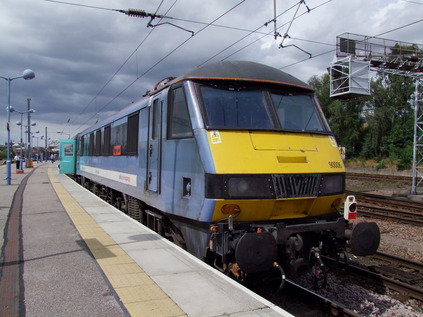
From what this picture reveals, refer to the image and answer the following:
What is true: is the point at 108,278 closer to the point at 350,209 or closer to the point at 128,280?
the point at 128,280

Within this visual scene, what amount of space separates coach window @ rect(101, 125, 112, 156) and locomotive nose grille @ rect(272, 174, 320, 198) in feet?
23.7

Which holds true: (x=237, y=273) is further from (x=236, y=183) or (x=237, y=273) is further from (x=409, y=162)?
(x=409, y=162)

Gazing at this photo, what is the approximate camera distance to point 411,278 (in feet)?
21.2

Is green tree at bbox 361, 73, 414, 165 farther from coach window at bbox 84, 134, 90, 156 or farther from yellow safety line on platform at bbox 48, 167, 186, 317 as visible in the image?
yellow safety line on platform at bbox 48, 167, 186, 317

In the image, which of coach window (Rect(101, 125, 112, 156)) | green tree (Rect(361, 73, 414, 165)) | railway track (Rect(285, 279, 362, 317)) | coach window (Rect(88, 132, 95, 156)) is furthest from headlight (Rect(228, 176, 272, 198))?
green tree (Rect(361, 73, 414, 165))

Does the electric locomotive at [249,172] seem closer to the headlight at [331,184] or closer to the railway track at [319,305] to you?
the headlight at [331,184]

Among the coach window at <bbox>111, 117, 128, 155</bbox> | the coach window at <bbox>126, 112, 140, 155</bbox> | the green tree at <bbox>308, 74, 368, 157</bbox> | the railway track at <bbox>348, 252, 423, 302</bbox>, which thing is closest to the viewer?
the railway track at <bbox>348, 252, 423, 302</bbox>

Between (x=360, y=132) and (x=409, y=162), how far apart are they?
52.2ft

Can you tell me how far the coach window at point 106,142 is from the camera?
1131 centimetres

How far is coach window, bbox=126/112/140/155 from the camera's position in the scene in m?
7.95

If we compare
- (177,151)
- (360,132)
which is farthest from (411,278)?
(360,132)

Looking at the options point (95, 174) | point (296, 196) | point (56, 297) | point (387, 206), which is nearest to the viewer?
point (56, 297)

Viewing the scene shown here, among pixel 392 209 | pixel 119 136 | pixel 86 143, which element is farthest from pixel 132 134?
pixel 392 209

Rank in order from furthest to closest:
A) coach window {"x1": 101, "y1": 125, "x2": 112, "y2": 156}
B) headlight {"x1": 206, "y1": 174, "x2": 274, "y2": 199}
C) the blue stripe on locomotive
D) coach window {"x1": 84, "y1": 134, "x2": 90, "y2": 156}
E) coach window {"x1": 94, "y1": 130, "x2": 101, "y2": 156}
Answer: coach window {"x1": 84, "y1": 134, "x2": 90, "y2": 156} → coach window {"x1": 94, "y1": 130, "x2": 101, "y2": 156} → coach window {"x1": 101, "y1": 125, "x2": 112, "y2": 156} → the blue stripe on locomotive → headlight {"x1": 206, "y1": 174, "x2": 274, "y2": 199}
